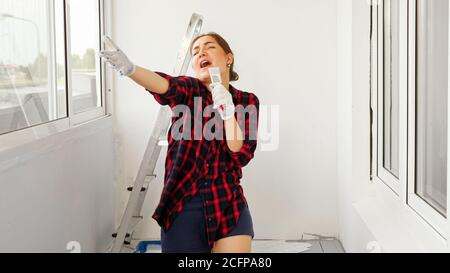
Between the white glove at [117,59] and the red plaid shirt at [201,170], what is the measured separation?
0.52 feet

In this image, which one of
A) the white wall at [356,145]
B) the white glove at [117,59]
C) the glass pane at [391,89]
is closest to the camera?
the white glove at [117,59]

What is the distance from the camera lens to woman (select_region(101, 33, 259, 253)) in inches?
86.0

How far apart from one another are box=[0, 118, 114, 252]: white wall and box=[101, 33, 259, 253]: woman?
54 centimetres

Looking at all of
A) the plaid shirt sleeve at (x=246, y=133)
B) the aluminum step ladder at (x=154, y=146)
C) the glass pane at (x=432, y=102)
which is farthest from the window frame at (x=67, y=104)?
the glass pane at (x=432, y=102)

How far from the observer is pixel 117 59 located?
6.57 feet

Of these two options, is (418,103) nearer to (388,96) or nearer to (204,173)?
(388,96)

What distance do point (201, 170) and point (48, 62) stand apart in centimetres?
108

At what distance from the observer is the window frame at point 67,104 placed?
2.33m

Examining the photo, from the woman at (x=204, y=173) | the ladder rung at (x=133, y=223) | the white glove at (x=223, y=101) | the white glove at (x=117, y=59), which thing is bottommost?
the ladder rung at (x=133, y=223)

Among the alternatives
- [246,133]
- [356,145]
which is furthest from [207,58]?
[356,145]

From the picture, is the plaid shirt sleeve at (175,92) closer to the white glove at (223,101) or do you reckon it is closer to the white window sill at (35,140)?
the white glove at (223,101)

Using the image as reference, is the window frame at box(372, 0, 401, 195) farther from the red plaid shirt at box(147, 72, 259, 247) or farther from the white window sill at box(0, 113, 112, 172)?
the white window sill at box(0, 113, 112, 172)

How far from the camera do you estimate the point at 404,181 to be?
2.63 metres
